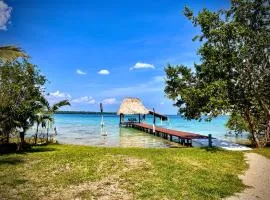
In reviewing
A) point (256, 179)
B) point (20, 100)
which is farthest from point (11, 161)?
point (256, 179)

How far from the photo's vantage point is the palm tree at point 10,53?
1478 centimetres

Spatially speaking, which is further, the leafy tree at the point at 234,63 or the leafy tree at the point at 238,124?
the leafy tree at the point at 238,124

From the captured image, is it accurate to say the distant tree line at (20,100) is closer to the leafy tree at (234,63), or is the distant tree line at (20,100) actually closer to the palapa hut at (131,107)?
the leafy tree at (234,63)

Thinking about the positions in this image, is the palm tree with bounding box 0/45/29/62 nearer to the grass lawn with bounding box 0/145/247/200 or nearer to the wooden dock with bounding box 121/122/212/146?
the grass lawn with bounding box 0/145/247/200

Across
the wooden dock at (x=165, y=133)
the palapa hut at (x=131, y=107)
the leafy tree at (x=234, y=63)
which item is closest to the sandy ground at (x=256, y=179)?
the leafy tree at (x=234, y=63)

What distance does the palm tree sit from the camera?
14778 millimetres

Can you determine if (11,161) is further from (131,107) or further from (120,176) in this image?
(131,107)

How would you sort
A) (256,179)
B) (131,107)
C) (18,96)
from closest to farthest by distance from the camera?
(256,179) < (18,96) < (131,107)

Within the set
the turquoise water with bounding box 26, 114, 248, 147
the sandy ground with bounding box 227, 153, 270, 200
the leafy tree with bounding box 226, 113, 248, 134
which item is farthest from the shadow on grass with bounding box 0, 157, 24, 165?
the leafy tree with bounding box 226, 113, 248, 134

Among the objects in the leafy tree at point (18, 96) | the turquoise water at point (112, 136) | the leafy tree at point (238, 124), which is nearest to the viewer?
the leafy tree at point (18, 96)

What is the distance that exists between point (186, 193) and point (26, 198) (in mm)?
5081

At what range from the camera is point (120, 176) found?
1303cm

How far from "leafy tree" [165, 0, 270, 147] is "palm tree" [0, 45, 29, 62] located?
35.0 ft

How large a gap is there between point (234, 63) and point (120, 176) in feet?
36.6
